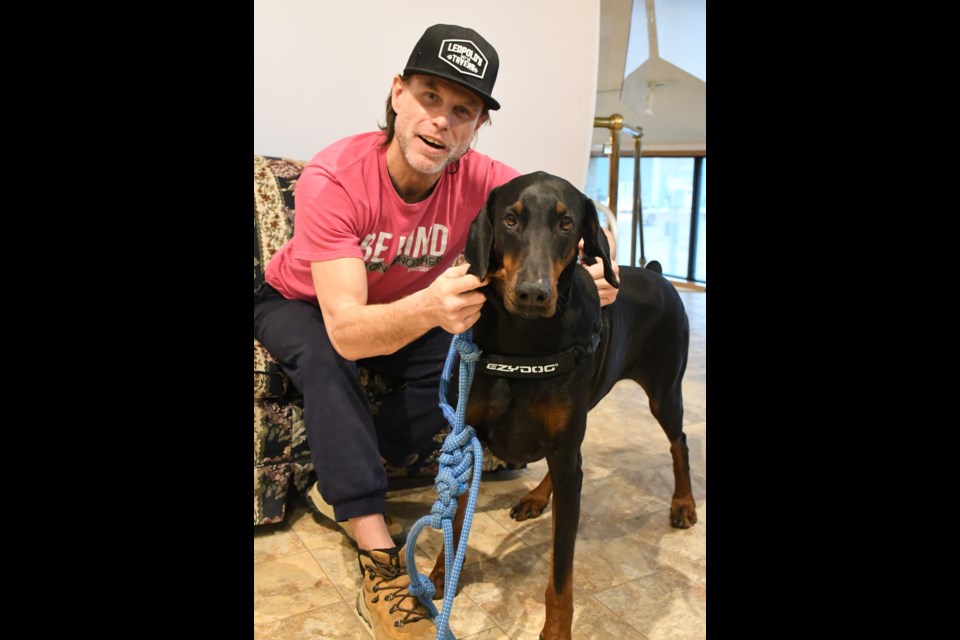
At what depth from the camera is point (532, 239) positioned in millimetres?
1374

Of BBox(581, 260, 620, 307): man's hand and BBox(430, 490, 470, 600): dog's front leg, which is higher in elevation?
BBox(581, 260, 620, 307): man's hand

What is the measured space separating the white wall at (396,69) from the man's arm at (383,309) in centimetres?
100

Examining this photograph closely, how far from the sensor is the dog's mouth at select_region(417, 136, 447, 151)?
5.83ft

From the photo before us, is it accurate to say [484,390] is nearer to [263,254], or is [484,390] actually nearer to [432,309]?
[432,309]

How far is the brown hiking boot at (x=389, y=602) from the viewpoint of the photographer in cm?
162

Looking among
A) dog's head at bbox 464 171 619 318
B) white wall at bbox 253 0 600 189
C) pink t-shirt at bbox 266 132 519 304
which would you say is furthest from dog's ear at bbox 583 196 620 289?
white wall at bbox 253 0 600 189

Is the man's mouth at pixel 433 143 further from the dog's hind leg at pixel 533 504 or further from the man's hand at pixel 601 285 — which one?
the dog's hind leg at pixel 533 504

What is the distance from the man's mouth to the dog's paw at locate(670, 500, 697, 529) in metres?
1.30

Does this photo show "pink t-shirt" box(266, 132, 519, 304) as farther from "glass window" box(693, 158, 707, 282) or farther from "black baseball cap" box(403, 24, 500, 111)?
"glass window" box(693, 158, 707, 282)

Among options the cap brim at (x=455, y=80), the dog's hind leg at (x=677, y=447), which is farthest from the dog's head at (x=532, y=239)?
the dog's hind leg at (x=677, y=447)

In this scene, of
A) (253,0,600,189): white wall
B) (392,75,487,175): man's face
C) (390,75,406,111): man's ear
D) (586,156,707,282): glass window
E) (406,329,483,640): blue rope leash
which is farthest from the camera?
(586,156,707,282): glass window
